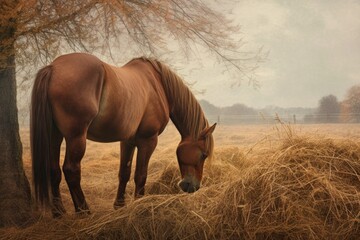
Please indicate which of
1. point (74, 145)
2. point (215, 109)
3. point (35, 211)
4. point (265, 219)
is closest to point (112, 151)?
point (35, 211)

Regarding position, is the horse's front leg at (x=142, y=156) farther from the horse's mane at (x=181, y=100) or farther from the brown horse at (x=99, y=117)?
the horse's mane at (x=181, y=100)

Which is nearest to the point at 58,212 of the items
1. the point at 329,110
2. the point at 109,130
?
the point at 109,130

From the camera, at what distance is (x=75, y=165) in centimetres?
347

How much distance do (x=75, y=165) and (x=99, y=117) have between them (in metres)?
0.55

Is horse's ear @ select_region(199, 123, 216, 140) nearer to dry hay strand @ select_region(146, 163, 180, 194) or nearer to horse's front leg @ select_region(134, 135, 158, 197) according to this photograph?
horse's front leg @ select_region(134, 135, 158, 197)

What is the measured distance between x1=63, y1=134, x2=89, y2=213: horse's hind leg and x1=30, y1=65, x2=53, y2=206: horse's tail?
190mm

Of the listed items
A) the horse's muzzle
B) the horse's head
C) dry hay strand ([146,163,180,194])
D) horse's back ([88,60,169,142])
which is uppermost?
horse's back ([88,60,169,142])

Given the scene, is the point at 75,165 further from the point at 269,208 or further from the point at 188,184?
the point at 269,208

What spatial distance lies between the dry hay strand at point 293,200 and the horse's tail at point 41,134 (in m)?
1.72

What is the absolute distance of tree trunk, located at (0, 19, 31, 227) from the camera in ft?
13.5

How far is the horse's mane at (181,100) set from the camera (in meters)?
4.71

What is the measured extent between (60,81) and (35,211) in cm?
174

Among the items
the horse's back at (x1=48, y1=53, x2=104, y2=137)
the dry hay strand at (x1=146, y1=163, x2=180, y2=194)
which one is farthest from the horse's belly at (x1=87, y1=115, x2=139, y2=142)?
the dry hay strand at (x1=146, y1=163, x2=180, y2=194)

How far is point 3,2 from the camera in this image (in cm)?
385
